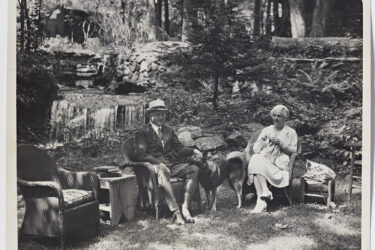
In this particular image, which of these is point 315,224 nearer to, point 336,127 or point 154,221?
point 336,127

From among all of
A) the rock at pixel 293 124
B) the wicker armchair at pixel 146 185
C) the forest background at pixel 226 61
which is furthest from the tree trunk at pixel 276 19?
the wicker armchair at pixel 146 185

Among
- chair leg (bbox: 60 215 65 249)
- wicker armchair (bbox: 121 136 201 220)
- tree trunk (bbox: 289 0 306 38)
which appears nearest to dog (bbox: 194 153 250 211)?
wicker armchair (bbox: 121 136 201 220)

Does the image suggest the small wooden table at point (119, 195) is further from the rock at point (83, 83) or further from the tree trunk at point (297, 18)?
the tree trunk at point (297, 18)

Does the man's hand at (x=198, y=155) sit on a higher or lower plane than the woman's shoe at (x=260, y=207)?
higher

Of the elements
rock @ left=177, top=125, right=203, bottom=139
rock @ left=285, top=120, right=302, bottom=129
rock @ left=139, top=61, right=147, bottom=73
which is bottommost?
rock @ left=177, top=125, right=203, bottom=139

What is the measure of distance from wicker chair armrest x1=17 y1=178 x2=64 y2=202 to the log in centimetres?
325

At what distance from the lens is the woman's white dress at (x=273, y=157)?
5992 mm

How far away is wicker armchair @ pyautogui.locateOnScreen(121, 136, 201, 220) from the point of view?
5723 millimetres

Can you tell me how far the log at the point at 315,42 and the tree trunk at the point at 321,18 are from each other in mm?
80

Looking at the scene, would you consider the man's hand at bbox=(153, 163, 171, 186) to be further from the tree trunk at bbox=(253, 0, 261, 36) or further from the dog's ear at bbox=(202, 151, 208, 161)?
the tree trunk at bbox=(253, 0, 261, 36)

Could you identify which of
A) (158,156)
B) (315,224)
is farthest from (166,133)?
(315,224)

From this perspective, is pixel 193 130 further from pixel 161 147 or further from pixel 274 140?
pixel 274 140

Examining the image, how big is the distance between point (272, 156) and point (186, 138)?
112cm

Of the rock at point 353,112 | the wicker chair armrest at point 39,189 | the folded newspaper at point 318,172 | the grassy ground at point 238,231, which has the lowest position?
the grassy ground at point 238,231
